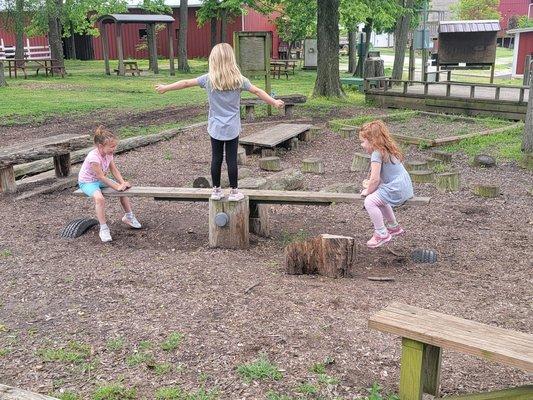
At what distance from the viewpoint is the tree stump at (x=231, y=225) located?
6000 millimetres

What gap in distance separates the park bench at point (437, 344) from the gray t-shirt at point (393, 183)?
7.71 feet

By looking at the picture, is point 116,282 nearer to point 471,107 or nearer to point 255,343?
point 255,343

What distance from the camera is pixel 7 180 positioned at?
26.9 feet

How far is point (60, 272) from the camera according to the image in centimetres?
533

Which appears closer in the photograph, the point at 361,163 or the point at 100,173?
the point at 100,173

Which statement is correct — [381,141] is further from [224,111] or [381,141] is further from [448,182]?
[448,182]

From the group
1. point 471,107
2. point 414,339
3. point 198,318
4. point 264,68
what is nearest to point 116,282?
point 198,318

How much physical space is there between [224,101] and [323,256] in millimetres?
1783

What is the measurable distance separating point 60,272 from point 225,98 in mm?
2152

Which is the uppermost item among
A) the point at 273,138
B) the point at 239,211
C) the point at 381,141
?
the point at 381,141

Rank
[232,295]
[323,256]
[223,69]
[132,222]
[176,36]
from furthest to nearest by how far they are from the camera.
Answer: [176,36] → [132,222] → [223,69] → [323,256] → [232,295]

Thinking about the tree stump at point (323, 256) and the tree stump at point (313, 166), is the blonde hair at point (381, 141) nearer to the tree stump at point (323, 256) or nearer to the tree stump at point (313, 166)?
the tree stump at point (323, 256)

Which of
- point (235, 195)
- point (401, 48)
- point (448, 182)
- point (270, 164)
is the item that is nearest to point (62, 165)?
point (270, 164)

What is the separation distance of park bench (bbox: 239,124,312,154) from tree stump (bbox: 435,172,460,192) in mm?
2943
